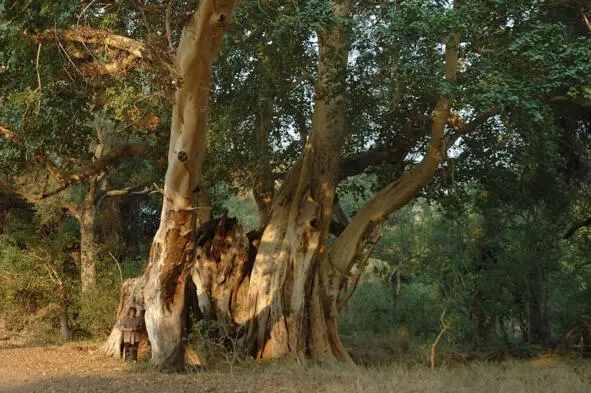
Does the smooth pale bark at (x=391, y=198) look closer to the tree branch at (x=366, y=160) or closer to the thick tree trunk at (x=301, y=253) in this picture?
the thick tree trunk at (x=301, y=253)

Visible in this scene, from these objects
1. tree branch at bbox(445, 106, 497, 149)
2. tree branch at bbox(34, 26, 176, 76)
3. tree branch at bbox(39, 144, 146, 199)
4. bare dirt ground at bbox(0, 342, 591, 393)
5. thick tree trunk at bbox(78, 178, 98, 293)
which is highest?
tree branch at bbox(34, 26, 176, 76)

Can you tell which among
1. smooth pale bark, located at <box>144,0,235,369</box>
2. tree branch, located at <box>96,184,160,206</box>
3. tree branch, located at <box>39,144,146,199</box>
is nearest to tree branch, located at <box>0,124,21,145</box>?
tree branch, located at <box>39,144,146,199</box>

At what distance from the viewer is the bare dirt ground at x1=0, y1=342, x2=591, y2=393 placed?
7379 millimetres

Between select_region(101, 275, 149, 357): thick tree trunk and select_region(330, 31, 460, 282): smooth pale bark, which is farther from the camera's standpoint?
select_region(330, 31, 460, 282): smooth pale bark

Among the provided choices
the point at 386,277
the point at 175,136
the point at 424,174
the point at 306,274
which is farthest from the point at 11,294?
the point at 386,277

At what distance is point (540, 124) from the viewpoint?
969 cm

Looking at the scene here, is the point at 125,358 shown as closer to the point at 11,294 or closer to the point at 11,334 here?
the point at 11,294

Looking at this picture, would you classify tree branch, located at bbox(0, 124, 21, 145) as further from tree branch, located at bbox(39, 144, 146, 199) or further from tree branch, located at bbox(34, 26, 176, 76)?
tree branch, located at bbox(34, 26, 176, 76)

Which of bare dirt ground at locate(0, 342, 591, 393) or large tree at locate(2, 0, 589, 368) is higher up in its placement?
large tree at locate(2, 0, 589, 368)

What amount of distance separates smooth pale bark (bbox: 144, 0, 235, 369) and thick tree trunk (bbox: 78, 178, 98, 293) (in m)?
5.34

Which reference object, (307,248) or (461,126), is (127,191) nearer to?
(307,248)

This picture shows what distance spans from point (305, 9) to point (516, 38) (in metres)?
2.99

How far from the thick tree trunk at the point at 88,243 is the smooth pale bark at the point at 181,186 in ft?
17.5

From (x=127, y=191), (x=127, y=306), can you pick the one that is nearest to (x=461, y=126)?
(x=127, y=306)
